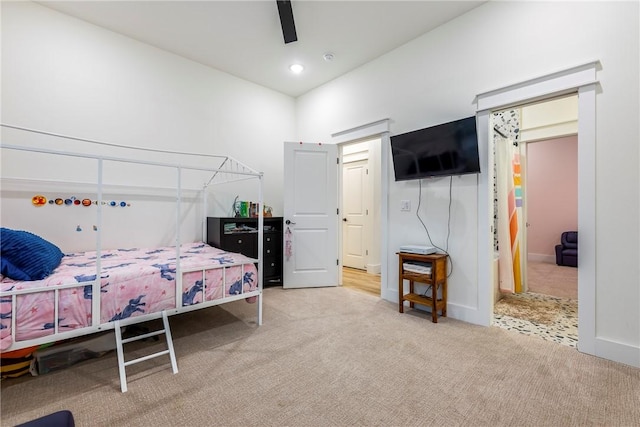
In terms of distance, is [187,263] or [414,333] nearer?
[187,263]

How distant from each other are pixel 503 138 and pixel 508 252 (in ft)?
4.50

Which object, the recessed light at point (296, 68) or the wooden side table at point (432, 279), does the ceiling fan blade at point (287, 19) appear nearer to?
the recessed light at point (296, 68)

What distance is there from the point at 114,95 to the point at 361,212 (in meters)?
3.92

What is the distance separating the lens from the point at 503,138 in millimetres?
3316

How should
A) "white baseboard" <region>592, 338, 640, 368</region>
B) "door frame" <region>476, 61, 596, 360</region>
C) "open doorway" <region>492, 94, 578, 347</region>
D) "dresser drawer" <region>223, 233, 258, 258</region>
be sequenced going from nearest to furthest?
→ "white baseboard" <region>592, 338, 640, 368</region> → "door frame" <region>476, 61, 596, 360</region> → "open doorway" <region>492, 94, 578, 347</region> → "dresser drawer" <region>223, 233, 258, 258</region>

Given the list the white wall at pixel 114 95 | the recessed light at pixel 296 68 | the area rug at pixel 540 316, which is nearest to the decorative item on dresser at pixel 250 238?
the white wall at pixel 114 95

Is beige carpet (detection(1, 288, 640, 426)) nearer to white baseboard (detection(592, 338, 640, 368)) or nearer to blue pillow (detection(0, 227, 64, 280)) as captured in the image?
white baseboard (detection(592, 338, 640, 368))

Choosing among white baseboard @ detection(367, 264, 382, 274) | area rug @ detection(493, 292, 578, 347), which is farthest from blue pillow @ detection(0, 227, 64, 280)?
white baseboard @ detection(367, 264, 382, 274)

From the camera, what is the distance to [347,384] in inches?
65.7

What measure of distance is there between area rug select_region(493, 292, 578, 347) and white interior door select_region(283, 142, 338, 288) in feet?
6.64

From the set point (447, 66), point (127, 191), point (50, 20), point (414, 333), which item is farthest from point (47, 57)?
point (414, 333)

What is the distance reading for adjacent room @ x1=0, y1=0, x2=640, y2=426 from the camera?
159 centimetres

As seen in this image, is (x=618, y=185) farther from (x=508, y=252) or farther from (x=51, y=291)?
(x=51, y=291)

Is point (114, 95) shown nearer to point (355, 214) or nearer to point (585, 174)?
point (355, 214)
